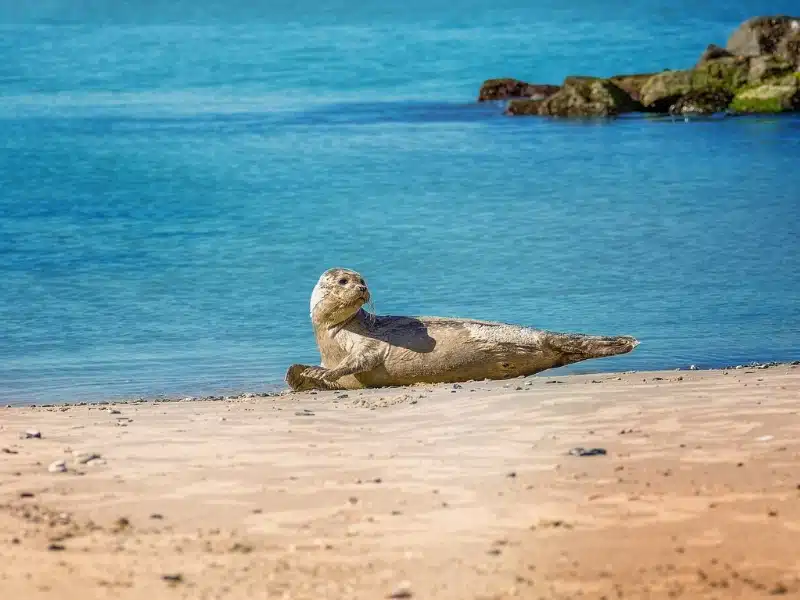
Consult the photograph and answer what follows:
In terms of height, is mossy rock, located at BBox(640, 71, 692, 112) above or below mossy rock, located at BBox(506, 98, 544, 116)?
above

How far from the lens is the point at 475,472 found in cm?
555

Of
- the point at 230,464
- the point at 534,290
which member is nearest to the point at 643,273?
the point at 534,290

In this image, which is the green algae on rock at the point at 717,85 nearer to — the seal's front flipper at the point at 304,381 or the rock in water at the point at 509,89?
the rock in water at the point at 509,89

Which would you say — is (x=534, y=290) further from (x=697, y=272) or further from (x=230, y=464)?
(x=230, y=464)

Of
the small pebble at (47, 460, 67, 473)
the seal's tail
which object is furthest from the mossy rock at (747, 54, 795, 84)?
the small pebble at (47, 460, 67, 473)

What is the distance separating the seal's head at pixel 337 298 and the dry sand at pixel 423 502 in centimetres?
216

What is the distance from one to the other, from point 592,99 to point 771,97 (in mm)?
5903

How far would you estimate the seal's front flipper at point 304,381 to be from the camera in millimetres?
9109

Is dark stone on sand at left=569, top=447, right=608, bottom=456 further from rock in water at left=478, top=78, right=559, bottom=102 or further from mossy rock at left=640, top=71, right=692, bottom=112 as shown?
rock in water at left=478, top=78, right=559, bottom=102

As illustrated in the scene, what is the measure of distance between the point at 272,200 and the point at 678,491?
27943 millimetres

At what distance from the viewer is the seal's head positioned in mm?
9297

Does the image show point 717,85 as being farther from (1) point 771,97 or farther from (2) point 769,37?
(2) point 769,37

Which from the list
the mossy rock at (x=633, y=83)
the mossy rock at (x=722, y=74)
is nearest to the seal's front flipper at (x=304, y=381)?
the mossy rock at (x=722, y=74)

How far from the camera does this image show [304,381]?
913 centimetres
